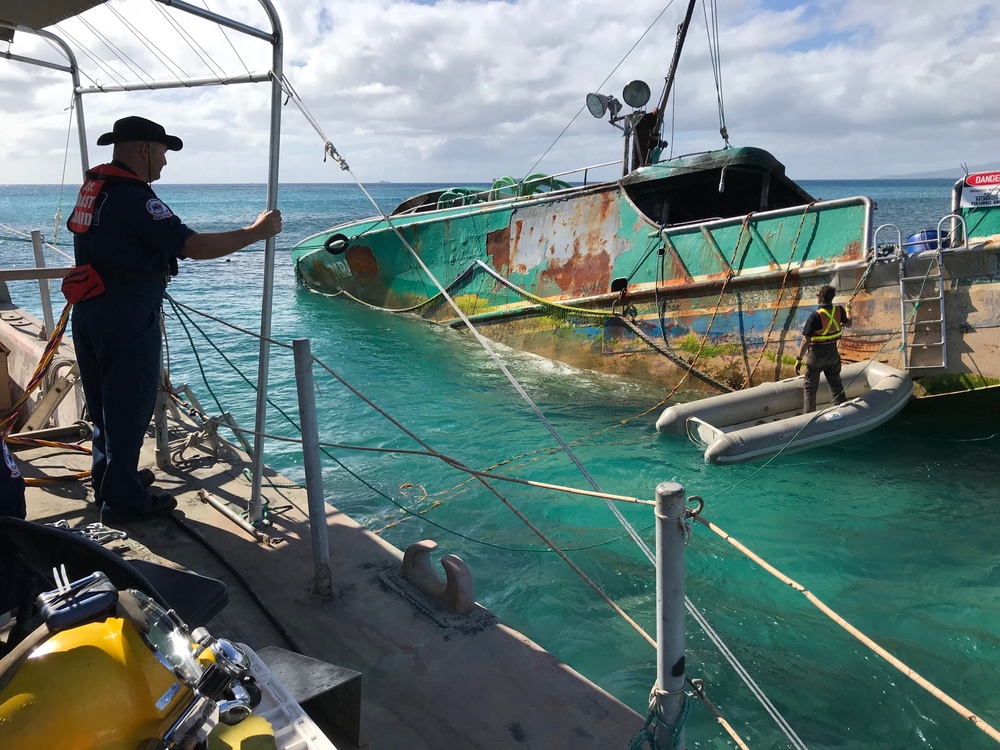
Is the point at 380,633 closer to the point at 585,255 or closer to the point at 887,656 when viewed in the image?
the point at 887,656

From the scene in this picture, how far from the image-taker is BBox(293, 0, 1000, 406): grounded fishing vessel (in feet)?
25.5

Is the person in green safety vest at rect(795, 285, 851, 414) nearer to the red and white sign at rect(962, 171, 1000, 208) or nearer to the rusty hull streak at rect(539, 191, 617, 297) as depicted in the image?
the red and white sign at rect(962, 171, 1000, 208)

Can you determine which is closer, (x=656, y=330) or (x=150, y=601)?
(x=150, y=601)

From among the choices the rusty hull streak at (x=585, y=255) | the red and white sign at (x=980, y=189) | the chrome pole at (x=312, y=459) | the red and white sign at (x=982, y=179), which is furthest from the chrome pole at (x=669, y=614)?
the red and white sign at (x=982, y=179)

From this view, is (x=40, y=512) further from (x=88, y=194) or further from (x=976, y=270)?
(x=976, y=270)

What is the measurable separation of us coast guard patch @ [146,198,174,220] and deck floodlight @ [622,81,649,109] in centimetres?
965

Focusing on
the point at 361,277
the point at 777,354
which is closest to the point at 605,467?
the point at 777,354

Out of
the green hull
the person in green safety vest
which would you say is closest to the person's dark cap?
the green hull

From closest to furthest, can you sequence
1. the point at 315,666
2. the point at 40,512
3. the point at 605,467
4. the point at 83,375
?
the point at 315,666
the point at 83,375
the point at 40,512
the point at 605,467

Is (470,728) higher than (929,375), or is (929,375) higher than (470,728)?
(929,375)

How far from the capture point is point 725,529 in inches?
239

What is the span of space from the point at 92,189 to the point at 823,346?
277 inches

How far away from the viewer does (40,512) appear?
3617 millimetres

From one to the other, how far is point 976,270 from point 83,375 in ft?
27.2
